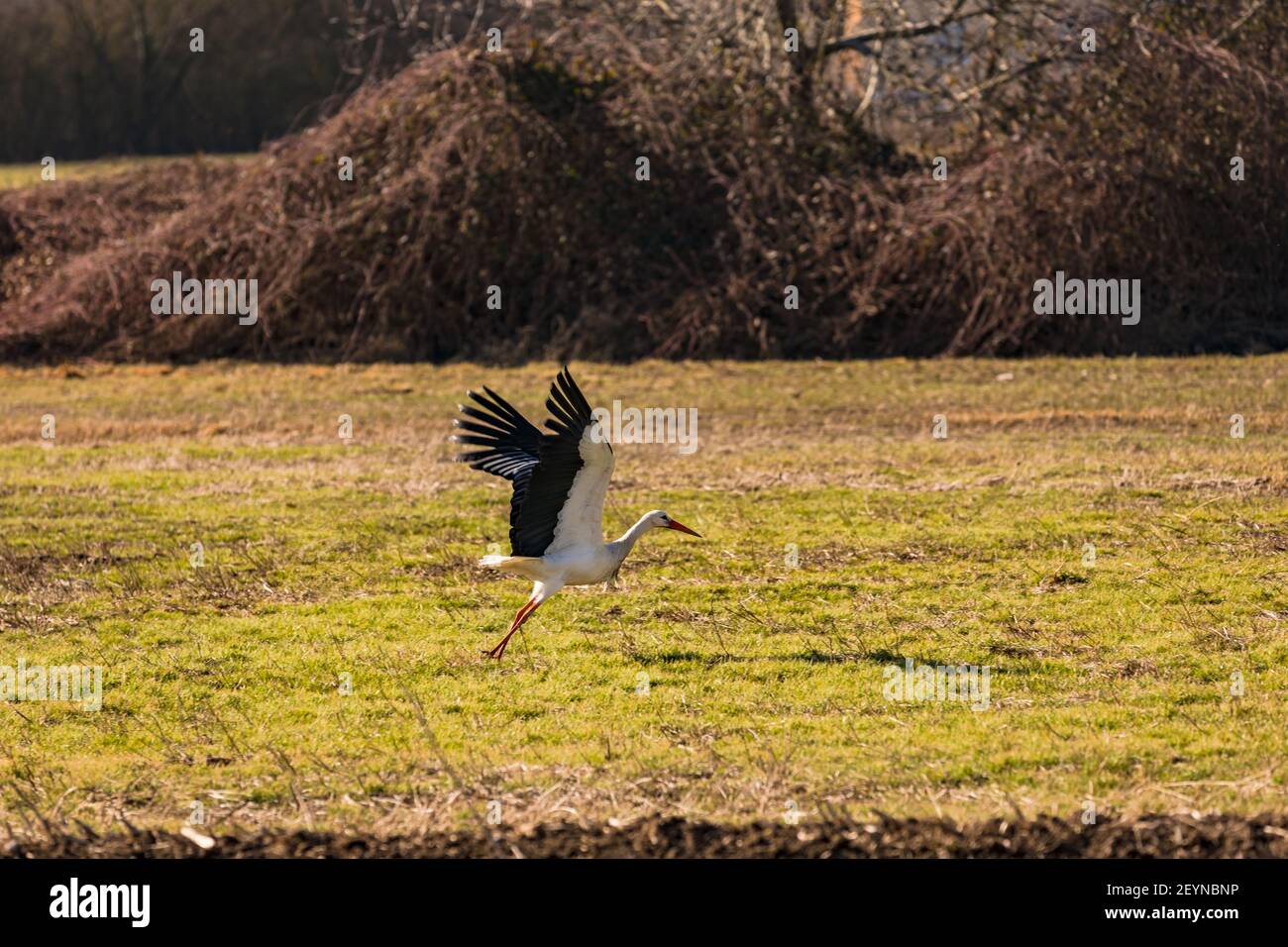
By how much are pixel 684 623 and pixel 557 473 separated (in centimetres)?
155

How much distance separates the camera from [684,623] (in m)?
9.53

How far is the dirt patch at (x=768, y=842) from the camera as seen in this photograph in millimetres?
5828

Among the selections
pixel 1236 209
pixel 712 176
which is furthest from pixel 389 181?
pixel 1236 209

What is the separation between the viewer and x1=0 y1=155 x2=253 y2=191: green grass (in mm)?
34500

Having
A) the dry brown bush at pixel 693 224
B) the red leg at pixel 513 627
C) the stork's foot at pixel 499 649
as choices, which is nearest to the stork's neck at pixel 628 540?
the red leg at pixel 513 627

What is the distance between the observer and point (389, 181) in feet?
78.6

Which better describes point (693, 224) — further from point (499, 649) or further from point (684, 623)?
point (499, 649)

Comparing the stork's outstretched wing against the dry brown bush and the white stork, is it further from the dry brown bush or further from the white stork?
the dry brown bush

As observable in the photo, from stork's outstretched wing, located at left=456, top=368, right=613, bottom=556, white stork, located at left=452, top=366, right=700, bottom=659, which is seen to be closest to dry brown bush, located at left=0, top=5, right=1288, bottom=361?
stork's outstretched wing, located at left=456, top=368, right=613, bottom=556

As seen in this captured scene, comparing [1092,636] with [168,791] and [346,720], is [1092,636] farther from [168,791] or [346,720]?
[168,791]

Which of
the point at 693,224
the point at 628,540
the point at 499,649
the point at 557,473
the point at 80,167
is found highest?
the point at 80,167

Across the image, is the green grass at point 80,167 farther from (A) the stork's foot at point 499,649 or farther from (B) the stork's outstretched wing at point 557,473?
(A) the stork's foot at point 499,649

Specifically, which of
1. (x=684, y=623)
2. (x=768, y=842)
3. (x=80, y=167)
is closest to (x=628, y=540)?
(x=684, y=623)
